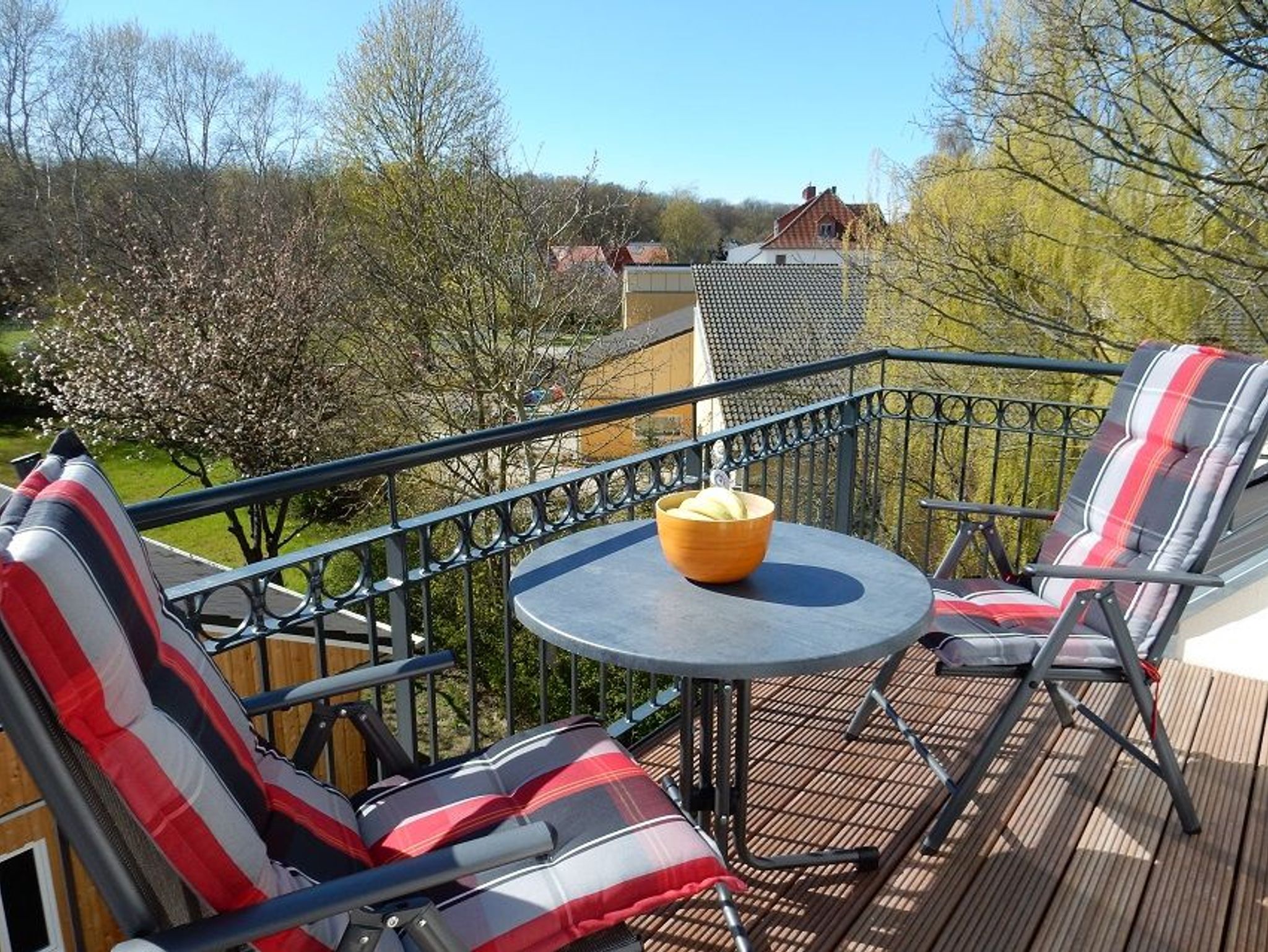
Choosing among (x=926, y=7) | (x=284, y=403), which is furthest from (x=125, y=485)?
(x=926, y=7)

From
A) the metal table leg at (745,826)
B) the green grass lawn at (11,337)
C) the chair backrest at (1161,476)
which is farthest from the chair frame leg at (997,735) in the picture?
the green grass lawn at (11,337)

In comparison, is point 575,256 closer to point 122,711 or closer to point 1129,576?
point 1129,576

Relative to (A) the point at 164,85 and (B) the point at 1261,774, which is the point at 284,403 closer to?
(A) the point at 164,85

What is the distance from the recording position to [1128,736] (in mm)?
2771

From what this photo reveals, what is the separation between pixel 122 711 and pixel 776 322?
64.3 ft

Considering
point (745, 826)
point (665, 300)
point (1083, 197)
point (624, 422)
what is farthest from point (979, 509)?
point (665, 300)

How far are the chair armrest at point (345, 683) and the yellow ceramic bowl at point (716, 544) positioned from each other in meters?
0.49

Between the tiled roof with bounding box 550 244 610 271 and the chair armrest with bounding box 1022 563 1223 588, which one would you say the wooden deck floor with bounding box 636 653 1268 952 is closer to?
the chair armrest with bounding box 1022 563 1223 588

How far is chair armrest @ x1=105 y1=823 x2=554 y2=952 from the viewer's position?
1005mm

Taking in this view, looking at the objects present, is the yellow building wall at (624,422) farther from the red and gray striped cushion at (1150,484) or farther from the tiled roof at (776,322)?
the red and gray striped cushion at (1150,484)

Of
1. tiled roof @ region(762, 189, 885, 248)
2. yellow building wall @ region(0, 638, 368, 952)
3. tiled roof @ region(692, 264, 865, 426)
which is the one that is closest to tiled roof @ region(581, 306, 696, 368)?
tiled roof @ region(692, 264, 865, 426)

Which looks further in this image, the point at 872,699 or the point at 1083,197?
the point at 1083,197

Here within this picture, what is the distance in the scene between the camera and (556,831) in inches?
44.6

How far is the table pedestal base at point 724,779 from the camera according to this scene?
6.34ft
